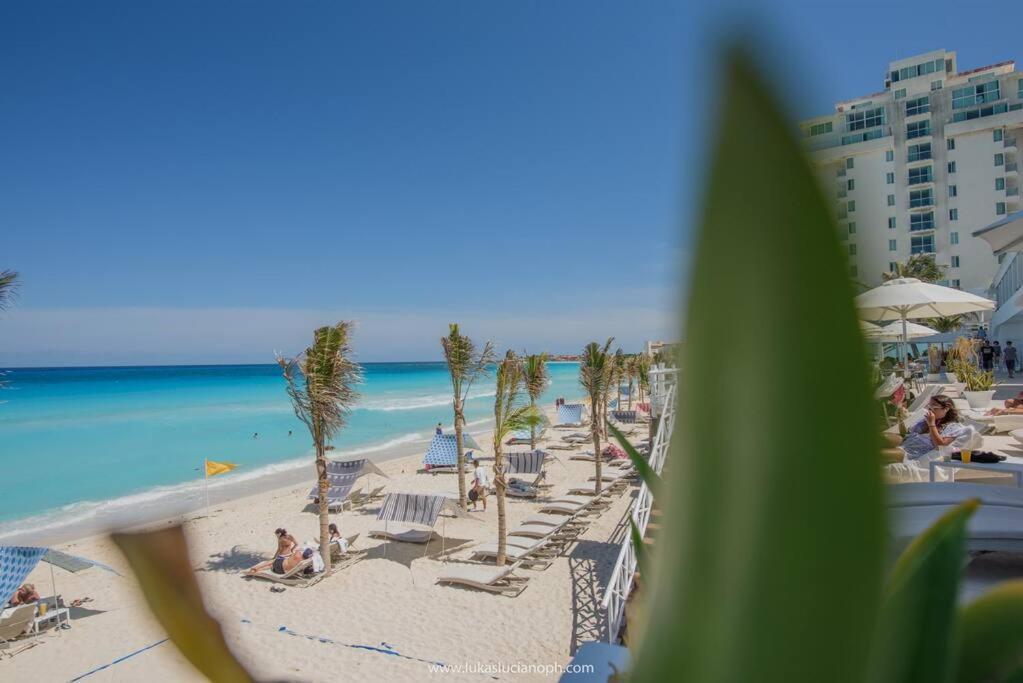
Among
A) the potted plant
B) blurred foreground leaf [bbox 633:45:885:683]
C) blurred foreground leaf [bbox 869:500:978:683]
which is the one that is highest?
blurred foreground leaf [bbox 633:45:885:683]

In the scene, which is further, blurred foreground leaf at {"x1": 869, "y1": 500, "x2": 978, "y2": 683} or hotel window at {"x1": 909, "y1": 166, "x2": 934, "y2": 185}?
hotel window at {"x1": 909, "y1": 166, "x2": 934, "y2": 185}

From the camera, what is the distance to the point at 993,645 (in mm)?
344

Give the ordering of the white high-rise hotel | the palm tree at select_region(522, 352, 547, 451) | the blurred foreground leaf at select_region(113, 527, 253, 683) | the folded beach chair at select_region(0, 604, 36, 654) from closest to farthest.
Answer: the blurred foreground leaf at select_region(113, 527, 253, 683), the folded beach chair at select_region(0, 604, 36, 654), the palm tree at select_region(522, 352, 547, 451), the white high-rise hotel

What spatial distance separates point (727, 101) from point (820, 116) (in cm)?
6

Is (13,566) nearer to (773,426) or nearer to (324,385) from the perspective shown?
(324,385)

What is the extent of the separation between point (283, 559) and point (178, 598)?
1099cm

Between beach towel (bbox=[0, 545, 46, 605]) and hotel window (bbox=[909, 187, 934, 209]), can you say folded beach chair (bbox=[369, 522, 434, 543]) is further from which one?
hotel window (bbox=[909, 187, 934, 209])

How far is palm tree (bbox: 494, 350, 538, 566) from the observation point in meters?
9.94

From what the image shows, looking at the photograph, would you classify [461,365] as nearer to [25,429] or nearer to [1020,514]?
[1020,514]

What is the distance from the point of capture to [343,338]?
10.2 m

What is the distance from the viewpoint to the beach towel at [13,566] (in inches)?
291

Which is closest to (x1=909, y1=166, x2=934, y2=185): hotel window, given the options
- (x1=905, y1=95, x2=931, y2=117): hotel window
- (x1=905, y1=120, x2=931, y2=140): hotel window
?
(x1=905, y1=120, x2=931, y2=140): hotel window

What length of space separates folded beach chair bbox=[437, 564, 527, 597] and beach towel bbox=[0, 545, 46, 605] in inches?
227

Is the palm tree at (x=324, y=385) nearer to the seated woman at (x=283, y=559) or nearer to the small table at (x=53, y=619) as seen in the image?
the seated woman at (x=283, y=559)
